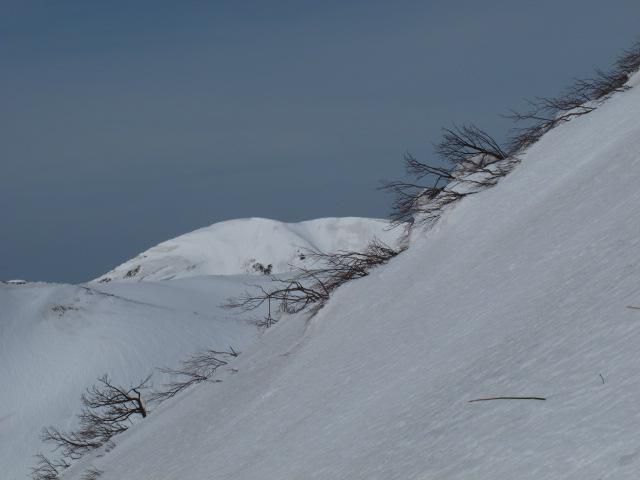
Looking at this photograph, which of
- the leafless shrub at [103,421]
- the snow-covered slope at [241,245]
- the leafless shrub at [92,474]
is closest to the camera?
the leafless shrub at [92,474]

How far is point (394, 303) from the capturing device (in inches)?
289

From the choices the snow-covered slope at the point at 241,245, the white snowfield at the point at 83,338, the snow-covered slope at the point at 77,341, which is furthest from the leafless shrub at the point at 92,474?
the snow-covered slope at the point at 241,245

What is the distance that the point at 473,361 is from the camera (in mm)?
4730

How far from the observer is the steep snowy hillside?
3336mm

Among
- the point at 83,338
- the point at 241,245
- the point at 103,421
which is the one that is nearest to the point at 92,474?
the point at 103,421

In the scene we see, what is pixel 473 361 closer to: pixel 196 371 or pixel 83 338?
pixel 196 371

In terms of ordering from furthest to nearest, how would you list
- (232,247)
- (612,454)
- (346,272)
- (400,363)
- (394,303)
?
(232,247), (346,272), (394,303), (400,363), (612,454)

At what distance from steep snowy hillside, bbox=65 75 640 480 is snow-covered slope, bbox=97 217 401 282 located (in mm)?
95383

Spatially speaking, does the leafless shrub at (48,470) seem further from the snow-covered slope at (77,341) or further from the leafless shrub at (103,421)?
the snow-covered slope at (77,341)

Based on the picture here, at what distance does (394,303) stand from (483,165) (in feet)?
9.84

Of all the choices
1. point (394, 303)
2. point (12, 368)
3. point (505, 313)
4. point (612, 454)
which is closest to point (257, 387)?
point (394, 303)

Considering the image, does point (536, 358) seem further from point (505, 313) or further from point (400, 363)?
point (400, 363)

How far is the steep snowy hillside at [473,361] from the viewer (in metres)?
3.34

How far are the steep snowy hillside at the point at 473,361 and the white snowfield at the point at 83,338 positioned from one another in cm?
2287
